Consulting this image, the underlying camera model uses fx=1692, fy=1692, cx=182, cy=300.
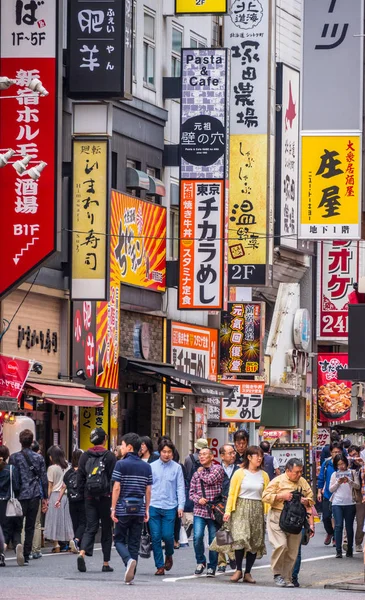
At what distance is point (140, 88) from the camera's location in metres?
38.8

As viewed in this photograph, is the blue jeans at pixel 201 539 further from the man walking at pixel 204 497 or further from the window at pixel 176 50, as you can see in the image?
the window at pixel 176 50

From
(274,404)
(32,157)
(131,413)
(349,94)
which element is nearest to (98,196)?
(32,157)

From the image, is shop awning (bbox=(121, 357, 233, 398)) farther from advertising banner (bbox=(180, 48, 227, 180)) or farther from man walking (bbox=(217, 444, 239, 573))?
man walking (bbox=(217, 444, 239, 573))

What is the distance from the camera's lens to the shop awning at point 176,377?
121ft

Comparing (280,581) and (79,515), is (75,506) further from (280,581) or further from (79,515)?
(280,581)

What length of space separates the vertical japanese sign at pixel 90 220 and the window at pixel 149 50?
7587 millimetres

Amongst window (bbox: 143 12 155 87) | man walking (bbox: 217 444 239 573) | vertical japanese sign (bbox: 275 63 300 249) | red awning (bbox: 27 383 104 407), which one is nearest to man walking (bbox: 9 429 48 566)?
man walking (bbox: 217 444 239 573)

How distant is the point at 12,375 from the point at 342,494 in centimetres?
614

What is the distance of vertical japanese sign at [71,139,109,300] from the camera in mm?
32125

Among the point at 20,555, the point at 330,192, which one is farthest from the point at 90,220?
the point at 20,555

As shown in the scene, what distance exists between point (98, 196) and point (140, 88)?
7.25 metres

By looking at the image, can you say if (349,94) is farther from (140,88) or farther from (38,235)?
(140,88)

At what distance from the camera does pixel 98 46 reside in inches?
1240

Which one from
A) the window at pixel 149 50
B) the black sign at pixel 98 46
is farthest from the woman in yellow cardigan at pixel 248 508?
the window at pixel 149 50
